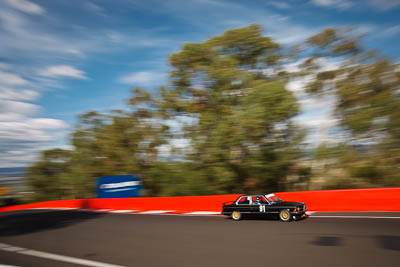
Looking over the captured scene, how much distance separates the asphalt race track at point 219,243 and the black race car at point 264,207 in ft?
0.98

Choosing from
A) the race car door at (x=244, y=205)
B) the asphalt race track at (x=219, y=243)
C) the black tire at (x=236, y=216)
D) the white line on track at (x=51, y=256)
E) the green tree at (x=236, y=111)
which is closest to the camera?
the asphalt race track at (x=219, y=243)

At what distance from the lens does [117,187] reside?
19.9 meters

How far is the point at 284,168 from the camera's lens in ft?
64.2

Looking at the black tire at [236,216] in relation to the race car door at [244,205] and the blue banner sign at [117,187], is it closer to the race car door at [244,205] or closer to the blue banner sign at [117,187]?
the race car door at [244,205]

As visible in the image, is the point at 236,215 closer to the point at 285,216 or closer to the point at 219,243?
the point at 285,216

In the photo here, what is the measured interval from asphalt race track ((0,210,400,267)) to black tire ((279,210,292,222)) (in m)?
0.27

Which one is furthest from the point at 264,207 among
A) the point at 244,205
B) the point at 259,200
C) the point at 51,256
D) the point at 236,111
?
the point at 236,111

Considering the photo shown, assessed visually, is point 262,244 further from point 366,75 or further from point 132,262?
point 366,75

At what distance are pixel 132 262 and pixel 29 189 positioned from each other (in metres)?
37.6

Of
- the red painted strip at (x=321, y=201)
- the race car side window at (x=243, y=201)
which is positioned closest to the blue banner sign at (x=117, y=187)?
the red painted strip at (x=321, y=201)

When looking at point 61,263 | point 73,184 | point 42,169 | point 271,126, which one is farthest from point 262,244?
point 42,169

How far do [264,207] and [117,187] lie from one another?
1242 cm

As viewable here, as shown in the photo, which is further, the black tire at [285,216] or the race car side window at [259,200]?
the race car side window at [259,200]

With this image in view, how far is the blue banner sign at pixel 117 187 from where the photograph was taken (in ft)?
65.0
